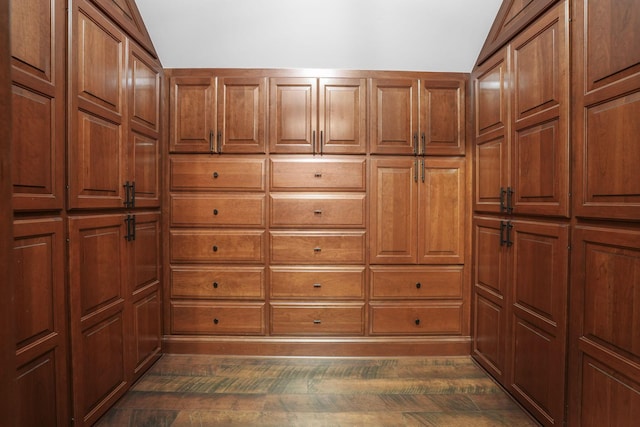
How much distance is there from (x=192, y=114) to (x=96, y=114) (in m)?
0.85

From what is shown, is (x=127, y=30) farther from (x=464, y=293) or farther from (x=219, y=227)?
(x=464, y=293)

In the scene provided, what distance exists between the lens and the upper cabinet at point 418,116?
8.46ft

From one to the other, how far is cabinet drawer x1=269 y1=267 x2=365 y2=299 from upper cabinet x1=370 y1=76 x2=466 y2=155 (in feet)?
3.03

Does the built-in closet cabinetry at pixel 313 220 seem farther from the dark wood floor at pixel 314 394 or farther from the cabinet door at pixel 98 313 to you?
the cabinet door at pixel 98 313

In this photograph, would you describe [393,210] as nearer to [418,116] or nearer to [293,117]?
[418,116]

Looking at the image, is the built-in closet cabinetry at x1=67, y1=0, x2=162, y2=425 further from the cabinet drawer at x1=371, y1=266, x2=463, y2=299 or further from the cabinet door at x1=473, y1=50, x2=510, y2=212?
the cabinet door at x1=473, y1=50, x2=510, y2=212

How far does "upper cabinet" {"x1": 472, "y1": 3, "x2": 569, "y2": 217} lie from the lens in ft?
5.54

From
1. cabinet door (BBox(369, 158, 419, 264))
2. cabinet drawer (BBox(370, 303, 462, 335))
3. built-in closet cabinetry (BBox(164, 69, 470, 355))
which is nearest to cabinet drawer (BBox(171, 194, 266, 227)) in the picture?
built-in closet cabinetry (BBox(164, 69, 470, 355))

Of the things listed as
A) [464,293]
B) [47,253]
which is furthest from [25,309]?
[464,293]

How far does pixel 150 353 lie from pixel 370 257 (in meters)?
1.64

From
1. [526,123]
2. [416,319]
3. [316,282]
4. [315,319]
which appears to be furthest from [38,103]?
[416,319]

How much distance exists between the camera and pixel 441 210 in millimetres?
2615

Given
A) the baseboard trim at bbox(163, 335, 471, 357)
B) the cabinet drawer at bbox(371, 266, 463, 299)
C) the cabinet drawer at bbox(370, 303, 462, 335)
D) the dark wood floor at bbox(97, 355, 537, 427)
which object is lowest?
the dark wood floor at bbox(97, 355, 537, 427)

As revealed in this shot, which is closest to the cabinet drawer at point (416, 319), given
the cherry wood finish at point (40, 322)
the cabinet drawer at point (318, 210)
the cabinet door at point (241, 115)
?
the cabinet drawer at point (318, 210)
